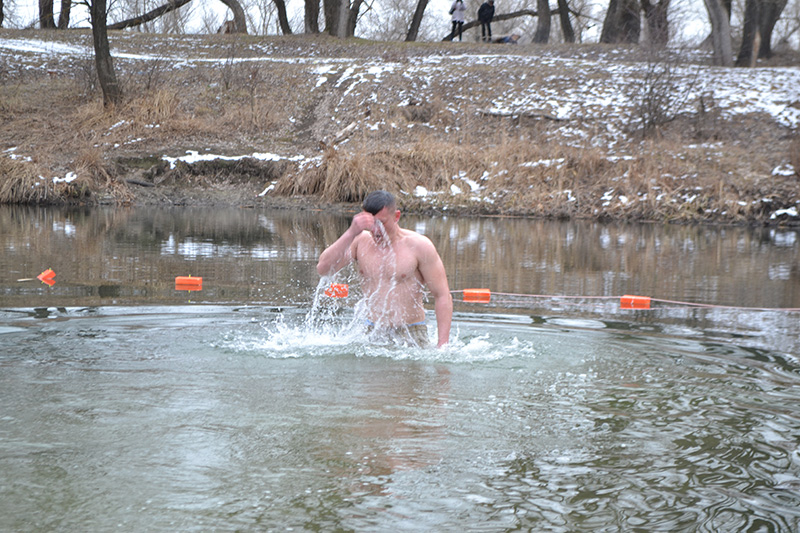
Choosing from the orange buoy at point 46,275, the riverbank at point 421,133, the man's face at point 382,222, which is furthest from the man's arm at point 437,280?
the riverbank at point 421,133

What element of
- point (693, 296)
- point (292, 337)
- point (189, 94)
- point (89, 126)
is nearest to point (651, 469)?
point (292, 337)

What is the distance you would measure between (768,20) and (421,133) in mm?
13876

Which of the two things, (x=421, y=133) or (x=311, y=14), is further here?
(x=311, y=14)

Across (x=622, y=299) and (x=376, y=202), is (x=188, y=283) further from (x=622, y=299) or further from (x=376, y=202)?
(x=622, y=299)

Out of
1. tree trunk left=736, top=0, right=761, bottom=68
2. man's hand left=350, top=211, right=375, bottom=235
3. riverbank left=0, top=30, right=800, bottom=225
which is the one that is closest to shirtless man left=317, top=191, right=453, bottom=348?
man's hand left=350, top=211, right=375, bottom=235

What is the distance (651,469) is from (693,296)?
5915 millimetres

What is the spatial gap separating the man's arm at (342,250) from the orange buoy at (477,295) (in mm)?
2667

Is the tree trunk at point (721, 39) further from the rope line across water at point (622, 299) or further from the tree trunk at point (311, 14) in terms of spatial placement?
the rope line across water at point (622, 299)

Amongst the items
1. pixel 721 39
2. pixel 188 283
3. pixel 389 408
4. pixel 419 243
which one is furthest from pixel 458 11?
pixel 389 408

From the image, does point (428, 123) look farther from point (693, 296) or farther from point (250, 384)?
point (250, 384)

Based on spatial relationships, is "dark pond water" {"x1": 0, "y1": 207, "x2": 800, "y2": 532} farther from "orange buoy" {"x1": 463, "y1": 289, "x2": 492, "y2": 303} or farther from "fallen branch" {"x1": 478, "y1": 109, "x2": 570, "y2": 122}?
"fallen branch" {"x1": 478, "y1": 109, "x2": 570, "y2": 122}

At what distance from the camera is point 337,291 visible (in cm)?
932

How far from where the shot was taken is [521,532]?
10.9 ft

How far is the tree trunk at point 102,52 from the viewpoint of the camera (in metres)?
23.8
